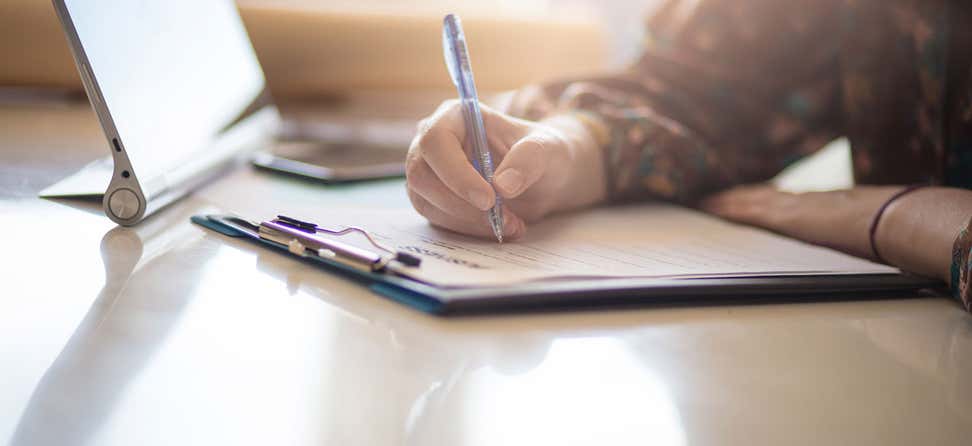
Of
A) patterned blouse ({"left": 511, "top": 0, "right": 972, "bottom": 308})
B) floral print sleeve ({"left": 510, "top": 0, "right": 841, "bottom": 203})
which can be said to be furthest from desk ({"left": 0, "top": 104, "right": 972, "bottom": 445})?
floral print sleeve ({"left": 510, "top": 0, "right": 841, "bottom": 203})

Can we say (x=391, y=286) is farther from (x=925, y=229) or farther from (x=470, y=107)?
(x=925, y=229)

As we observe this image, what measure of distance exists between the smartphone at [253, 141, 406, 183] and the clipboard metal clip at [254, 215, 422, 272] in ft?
0.87

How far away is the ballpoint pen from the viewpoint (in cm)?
47

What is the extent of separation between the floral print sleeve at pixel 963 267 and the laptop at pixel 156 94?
0.55m

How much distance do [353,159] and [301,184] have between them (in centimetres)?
12

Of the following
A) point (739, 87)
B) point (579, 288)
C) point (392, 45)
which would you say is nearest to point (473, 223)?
point (579, 288)

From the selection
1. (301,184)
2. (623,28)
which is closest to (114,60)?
(301,184)

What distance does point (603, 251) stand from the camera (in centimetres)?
46

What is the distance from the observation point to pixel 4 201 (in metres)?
0.56

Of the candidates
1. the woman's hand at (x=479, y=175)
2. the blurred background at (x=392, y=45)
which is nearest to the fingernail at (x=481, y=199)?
the woman's hand at (x=479, y=175)

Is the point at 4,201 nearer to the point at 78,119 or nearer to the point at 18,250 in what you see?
the point at 18,250

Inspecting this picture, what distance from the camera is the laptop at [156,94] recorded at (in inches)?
18.9

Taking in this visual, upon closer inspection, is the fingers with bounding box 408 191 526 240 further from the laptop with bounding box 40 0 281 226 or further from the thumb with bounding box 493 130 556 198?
the laptop with bounding box 40 0 281 226

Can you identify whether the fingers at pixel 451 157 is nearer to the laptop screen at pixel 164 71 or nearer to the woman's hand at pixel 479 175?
the woman's hand at pixel 479 175
